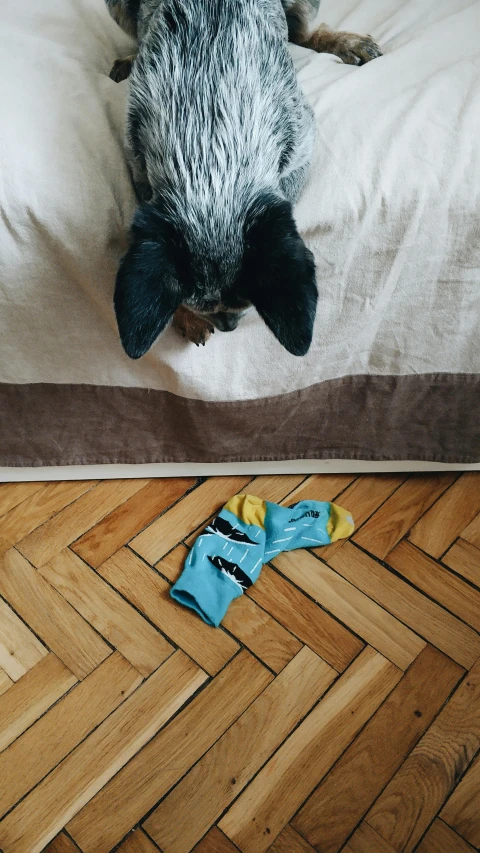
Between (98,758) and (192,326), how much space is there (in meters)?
0.84

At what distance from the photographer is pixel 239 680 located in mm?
1190

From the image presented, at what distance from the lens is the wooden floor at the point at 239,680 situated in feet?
3.39

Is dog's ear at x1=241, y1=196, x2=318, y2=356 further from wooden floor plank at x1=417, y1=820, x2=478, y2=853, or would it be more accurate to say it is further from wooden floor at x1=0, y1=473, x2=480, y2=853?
wooden floor plank at x1=417, y1=820, x2=478, y2=853

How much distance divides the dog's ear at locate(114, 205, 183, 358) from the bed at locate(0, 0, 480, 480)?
0.17 metres

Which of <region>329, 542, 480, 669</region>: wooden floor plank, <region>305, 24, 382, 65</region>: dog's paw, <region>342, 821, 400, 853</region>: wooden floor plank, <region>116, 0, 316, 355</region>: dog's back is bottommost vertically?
<region>342, 821, 400, 853</region>: wooden floor plank

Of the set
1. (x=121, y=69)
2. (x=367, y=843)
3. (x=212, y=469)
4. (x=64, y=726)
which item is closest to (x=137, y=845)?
(x=64, y=726)

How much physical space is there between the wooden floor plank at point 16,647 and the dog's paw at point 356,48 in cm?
148

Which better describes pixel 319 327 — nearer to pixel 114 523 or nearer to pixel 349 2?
pixel 114 523

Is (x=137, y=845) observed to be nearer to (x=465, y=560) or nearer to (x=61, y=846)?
(x=61, y=846)

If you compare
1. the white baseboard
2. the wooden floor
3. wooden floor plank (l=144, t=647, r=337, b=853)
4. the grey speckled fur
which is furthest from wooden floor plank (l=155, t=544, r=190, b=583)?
the grey speckled fur

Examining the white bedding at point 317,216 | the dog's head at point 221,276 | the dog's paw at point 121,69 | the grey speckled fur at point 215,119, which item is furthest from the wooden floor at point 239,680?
the dog's paw at point 121,69

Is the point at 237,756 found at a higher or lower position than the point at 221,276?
lower

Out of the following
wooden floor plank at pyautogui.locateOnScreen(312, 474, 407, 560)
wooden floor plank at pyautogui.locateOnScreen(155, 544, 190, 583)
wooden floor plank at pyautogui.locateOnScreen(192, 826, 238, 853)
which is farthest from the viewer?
wooden floor plank at pyautogui.locateOnScreen(312, 474, 407, 560)

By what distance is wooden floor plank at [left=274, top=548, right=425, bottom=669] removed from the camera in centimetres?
125
